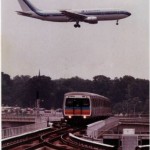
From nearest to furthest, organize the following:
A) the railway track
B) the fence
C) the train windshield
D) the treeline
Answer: the railway track, the fence, the train windshield, the treeline

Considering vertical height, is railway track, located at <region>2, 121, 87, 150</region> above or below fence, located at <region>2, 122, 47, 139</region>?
below

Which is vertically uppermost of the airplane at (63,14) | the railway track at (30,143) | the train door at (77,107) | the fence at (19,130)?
the airplane at (63,14)

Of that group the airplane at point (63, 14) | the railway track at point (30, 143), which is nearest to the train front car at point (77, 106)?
the railway track at point (30, 143)

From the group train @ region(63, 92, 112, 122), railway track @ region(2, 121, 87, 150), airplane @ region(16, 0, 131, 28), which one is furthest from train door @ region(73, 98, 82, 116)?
airplane @ region(16, 0, 131, 28)

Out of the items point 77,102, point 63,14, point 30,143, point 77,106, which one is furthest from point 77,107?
point 30,143

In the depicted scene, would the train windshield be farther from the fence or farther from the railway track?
the railway track

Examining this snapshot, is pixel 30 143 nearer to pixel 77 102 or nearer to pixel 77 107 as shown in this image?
pixel 77 102

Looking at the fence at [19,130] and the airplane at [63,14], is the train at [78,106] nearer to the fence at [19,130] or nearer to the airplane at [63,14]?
the fence at [19,130]
